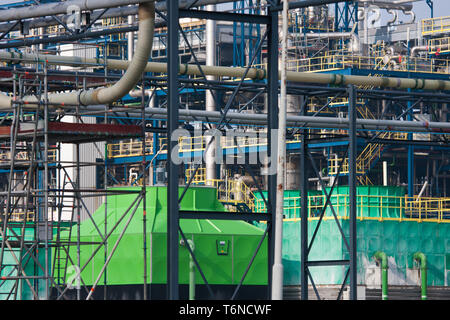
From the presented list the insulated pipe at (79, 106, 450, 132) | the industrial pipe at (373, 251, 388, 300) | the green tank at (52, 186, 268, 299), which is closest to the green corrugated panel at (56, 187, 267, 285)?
the green tank at (52, 186, 268, 299)

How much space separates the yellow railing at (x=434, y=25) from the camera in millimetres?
61416

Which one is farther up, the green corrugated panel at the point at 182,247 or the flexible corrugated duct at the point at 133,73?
the flexible corrugated duct at the point at 133,73

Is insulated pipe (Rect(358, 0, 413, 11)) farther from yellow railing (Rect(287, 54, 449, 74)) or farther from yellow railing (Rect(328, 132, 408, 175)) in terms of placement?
yellow railing (Rect(328, 132, 408, 175))

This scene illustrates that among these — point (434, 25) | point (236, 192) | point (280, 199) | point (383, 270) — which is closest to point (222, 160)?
point (236, 192)

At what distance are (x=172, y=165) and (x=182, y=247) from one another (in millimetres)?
21915

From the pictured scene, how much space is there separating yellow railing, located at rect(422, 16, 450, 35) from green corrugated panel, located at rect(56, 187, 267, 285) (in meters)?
24.3

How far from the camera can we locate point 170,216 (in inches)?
768

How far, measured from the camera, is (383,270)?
4369 cm

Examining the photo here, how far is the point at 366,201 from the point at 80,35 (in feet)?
73.1

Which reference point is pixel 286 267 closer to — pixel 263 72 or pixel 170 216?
pixel 263 72

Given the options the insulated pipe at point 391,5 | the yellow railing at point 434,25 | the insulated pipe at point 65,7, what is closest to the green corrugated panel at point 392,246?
the yellow railing at point 434,25

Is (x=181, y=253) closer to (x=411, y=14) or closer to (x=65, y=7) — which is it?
(x=65, y=7)

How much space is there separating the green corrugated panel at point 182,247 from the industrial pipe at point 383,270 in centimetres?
554

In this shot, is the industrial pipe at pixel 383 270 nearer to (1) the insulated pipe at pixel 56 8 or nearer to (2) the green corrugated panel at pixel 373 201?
(2) the green corrugated panel at pixel 373 201
